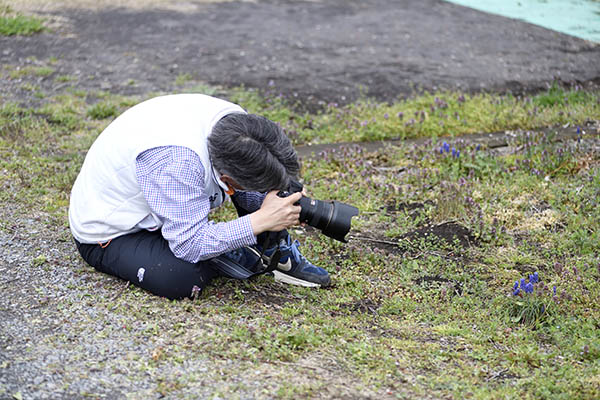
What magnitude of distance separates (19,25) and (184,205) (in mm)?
6459

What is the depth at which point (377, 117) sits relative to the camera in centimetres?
610

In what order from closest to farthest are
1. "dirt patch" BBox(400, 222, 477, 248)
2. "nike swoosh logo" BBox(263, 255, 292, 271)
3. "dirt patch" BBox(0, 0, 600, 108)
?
"nike swoosh logo" BBox(263, 255, 292, 271)
"dirt patch" BBox(400, 222, 477, 248)
"dirt patch" BBox(0, 0, 600, 108)

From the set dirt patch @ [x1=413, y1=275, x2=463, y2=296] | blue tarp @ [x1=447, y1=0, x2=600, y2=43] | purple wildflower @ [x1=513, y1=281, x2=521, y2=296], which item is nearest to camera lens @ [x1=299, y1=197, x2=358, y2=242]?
dirt patch @ [x1=413, y1=275, x2=463, y2=296]

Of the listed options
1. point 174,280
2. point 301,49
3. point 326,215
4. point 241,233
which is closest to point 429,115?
point 301,49

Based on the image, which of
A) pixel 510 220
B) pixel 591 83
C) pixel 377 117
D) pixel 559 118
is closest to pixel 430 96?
pixel 377 117

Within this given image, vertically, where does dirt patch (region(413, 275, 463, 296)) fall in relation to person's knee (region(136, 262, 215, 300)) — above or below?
below

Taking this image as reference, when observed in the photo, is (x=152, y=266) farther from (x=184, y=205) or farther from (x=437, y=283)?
(x=437, y=283)

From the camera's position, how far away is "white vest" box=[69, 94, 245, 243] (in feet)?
9.86

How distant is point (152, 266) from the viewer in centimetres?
318

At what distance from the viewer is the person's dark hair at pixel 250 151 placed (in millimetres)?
2906

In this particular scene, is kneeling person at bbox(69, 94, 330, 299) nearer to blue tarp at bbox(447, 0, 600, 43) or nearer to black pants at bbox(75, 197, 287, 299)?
black pants at bbox(75, 197, 287, 299)

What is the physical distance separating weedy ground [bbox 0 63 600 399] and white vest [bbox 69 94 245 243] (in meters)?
0.35

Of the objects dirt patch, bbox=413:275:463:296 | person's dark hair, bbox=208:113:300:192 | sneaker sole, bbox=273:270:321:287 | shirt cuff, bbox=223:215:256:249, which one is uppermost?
person's dark hair, bbox=208:113:300:192

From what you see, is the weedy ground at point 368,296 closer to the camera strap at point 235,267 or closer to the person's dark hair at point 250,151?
the camera strap at point 235,267
